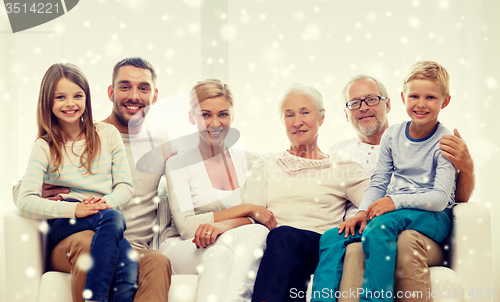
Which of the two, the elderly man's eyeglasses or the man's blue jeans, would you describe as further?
the elderly man's eyeglasses

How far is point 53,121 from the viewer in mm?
1566

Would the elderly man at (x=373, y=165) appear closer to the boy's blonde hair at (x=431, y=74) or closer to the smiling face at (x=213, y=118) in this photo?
the boy's blonde hair at (x=431, y=74)

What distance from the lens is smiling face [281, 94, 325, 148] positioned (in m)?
1.78

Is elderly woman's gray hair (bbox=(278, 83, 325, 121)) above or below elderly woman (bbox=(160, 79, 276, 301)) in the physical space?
above

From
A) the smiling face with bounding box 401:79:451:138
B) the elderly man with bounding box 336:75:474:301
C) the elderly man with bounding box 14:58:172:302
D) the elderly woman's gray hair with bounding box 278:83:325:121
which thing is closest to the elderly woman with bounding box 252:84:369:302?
the elderly woman's gray hair with bounding box 278:83:325:121

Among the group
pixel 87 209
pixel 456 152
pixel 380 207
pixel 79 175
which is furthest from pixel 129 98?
pixel 456 152

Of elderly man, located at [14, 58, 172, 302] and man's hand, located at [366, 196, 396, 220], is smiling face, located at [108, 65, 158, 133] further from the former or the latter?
man's hand, located at [366, 196, 396, 220]

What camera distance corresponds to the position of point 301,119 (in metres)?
1.78

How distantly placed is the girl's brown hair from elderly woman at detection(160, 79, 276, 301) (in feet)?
1.03

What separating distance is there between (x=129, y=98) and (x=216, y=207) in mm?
633

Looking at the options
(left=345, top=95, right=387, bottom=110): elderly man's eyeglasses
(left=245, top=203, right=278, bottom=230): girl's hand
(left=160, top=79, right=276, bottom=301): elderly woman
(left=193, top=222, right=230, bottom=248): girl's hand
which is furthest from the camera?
(left=345, top=95, right=387, bottom=110): elderly man's eyeglasses

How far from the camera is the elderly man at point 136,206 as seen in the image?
135 cm

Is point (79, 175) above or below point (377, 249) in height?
above

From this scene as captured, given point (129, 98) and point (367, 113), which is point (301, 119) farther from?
point (129, 98)
